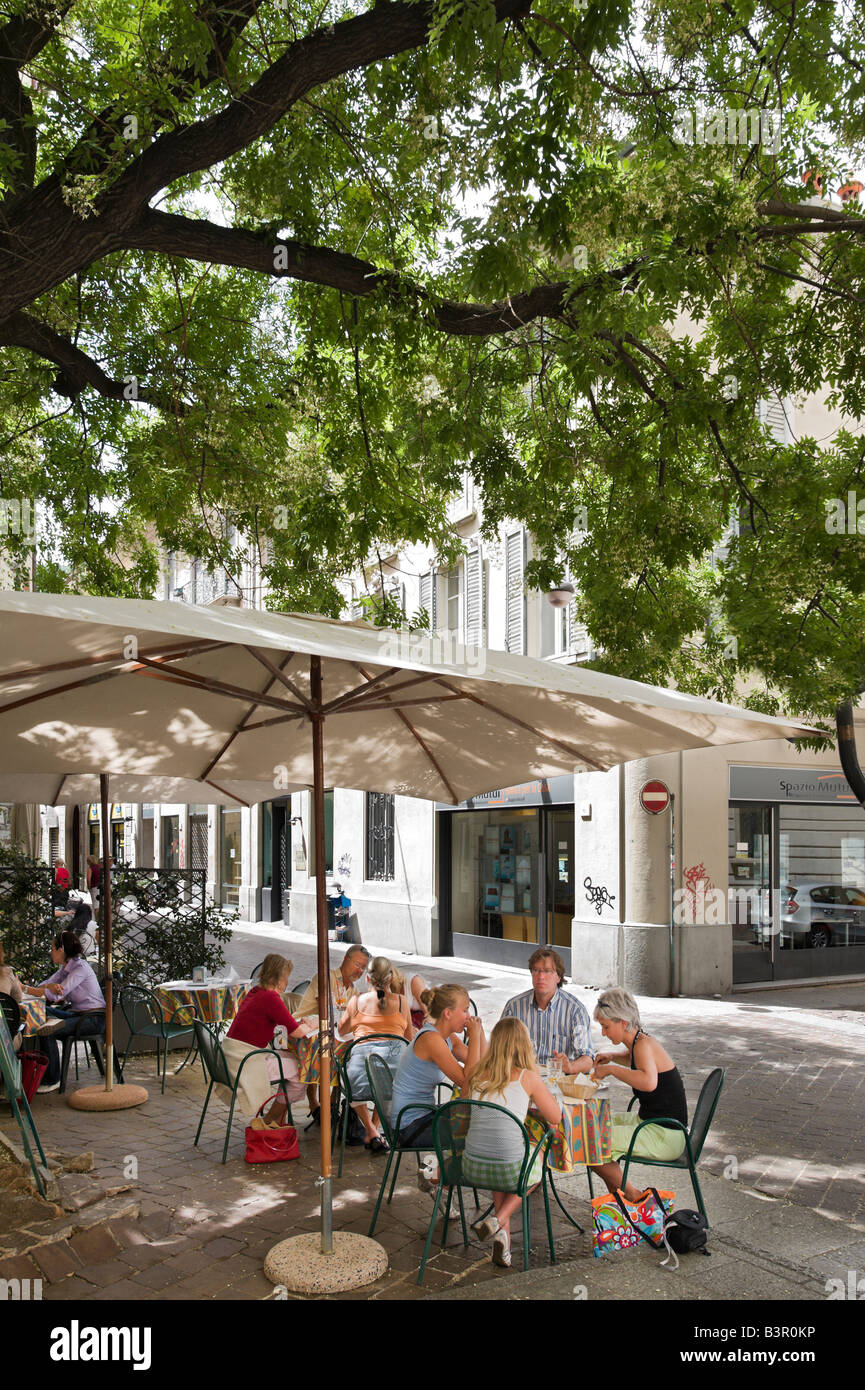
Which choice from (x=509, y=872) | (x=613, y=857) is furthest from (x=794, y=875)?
(x=509, y=872)

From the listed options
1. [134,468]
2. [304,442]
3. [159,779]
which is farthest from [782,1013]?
[134,468]

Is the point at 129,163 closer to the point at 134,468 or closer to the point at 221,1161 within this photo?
the point at 134,468

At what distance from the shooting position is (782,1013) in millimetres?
Answer: 12453

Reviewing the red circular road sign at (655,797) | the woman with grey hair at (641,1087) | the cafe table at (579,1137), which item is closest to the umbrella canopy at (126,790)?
the woman with grey hair at (641,1087)

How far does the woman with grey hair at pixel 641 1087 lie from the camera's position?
16.0 feet

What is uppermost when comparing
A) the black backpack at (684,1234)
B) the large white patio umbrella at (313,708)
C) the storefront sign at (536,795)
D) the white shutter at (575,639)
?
the white shutter at (575,639)

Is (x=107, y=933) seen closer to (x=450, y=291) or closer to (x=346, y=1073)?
(x=346, y=1073)

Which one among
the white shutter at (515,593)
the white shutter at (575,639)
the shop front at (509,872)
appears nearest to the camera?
the white shutter at (575,639)

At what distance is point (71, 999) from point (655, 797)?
7913 millimetres

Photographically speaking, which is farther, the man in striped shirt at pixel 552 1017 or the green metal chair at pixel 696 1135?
the man in striped shirt at pixel 552 1017

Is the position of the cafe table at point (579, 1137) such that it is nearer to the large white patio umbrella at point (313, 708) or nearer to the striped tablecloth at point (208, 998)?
the large white patio umbrella at point (313, 708)

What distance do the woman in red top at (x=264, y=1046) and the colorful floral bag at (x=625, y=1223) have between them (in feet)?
7.83
